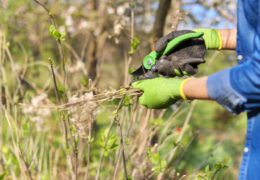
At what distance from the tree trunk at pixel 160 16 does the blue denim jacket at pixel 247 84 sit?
99 cm

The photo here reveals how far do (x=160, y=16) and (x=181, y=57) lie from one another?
3.10 feet

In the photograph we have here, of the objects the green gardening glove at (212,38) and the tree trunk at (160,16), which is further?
the tree trunk at (160,16)

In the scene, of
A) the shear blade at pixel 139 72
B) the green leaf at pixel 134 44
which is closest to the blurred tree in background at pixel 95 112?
the green leaf at pixel 134 44

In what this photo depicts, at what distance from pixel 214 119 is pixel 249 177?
4573 mm

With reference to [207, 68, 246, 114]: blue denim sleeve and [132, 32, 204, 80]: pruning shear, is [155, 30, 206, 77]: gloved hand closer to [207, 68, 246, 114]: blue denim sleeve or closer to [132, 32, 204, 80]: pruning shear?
[132, 32, 204, 80]: pruning shear

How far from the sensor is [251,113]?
102 centimetres

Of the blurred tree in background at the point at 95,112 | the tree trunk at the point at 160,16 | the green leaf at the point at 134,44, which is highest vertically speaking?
the tree trunk at the point at 160,16

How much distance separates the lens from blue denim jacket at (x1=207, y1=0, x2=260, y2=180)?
896mm

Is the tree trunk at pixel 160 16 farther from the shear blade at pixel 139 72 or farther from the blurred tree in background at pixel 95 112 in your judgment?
the shear blade at pixel 139 72

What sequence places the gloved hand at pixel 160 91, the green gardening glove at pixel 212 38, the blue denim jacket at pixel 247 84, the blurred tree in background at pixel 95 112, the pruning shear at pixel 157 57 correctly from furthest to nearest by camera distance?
the blurred tree in background at pixel 95 112 < the green gardening glove at pixel 212 38 < the pruning shear at pixel 157 57 < the gloved hand at pixel 160 91 < the blue denim jacket at pixel 247 84

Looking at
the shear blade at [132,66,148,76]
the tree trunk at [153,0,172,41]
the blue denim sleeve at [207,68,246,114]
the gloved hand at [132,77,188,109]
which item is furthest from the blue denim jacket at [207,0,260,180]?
the tree trunk at [153,0,172,41]

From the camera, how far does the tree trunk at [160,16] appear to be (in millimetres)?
2004

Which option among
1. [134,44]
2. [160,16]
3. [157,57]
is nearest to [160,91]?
[157,57]

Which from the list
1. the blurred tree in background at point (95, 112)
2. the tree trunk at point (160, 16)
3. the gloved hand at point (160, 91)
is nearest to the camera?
the gloved hand at point (160, 91)
